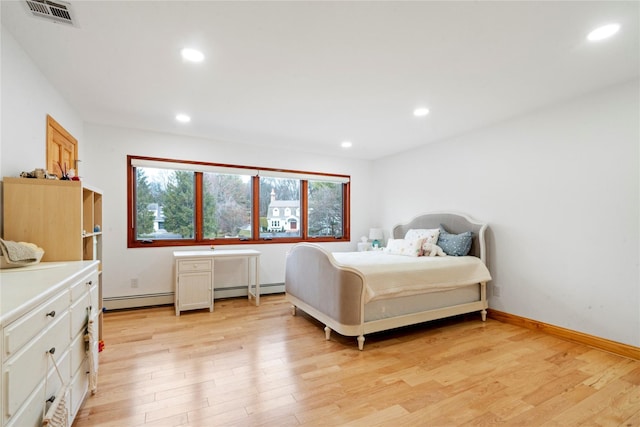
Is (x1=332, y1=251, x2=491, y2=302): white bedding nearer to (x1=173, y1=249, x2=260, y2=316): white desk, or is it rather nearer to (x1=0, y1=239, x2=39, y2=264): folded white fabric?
(x1=173, y1=249, x2=260, y2=316): white desk

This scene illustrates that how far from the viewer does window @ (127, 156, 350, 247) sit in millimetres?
4121

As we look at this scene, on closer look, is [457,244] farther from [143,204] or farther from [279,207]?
[143,204]

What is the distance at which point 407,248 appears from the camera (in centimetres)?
391

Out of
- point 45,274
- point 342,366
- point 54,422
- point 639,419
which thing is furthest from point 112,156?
point 639,419

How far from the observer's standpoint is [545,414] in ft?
6.10

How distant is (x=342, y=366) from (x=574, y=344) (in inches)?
90.2

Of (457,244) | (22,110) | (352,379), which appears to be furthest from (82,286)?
(457,244)

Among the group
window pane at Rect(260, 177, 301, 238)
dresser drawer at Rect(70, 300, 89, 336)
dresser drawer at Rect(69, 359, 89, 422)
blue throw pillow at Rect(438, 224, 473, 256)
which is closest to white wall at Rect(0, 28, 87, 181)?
dresser drawer at Rect(70, 300, 89, 336)

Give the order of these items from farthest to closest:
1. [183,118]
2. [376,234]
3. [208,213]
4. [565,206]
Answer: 1. [376,234]
2. [208,213]
3. [183,118]
4. [565,206]

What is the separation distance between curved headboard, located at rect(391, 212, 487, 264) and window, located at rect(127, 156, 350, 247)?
126 cm

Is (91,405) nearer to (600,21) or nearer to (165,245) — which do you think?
(165,245)

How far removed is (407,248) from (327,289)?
141cm

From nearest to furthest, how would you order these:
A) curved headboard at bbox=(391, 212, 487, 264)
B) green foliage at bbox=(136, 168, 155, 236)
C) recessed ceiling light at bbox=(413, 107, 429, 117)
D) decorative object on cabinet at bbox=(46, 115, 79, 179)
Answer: decorative object on cabinet at bbox=(46, 115, 79, 179) < recessed ceiling light at bbox=(413, 107, 429, 117) < curved headboard at bbox=(391, 212, 487, 264) < green foliage at bbox=(136, 168, 155, 236)

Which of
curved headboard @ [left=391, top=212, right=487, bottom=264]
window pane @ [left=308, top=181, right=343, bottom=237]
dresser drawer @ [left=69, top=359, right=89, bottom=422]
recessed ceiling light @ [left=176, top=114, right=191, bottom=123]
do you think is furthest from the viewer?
window pane @ [left=308, top=181, right=343, bottom=237]
